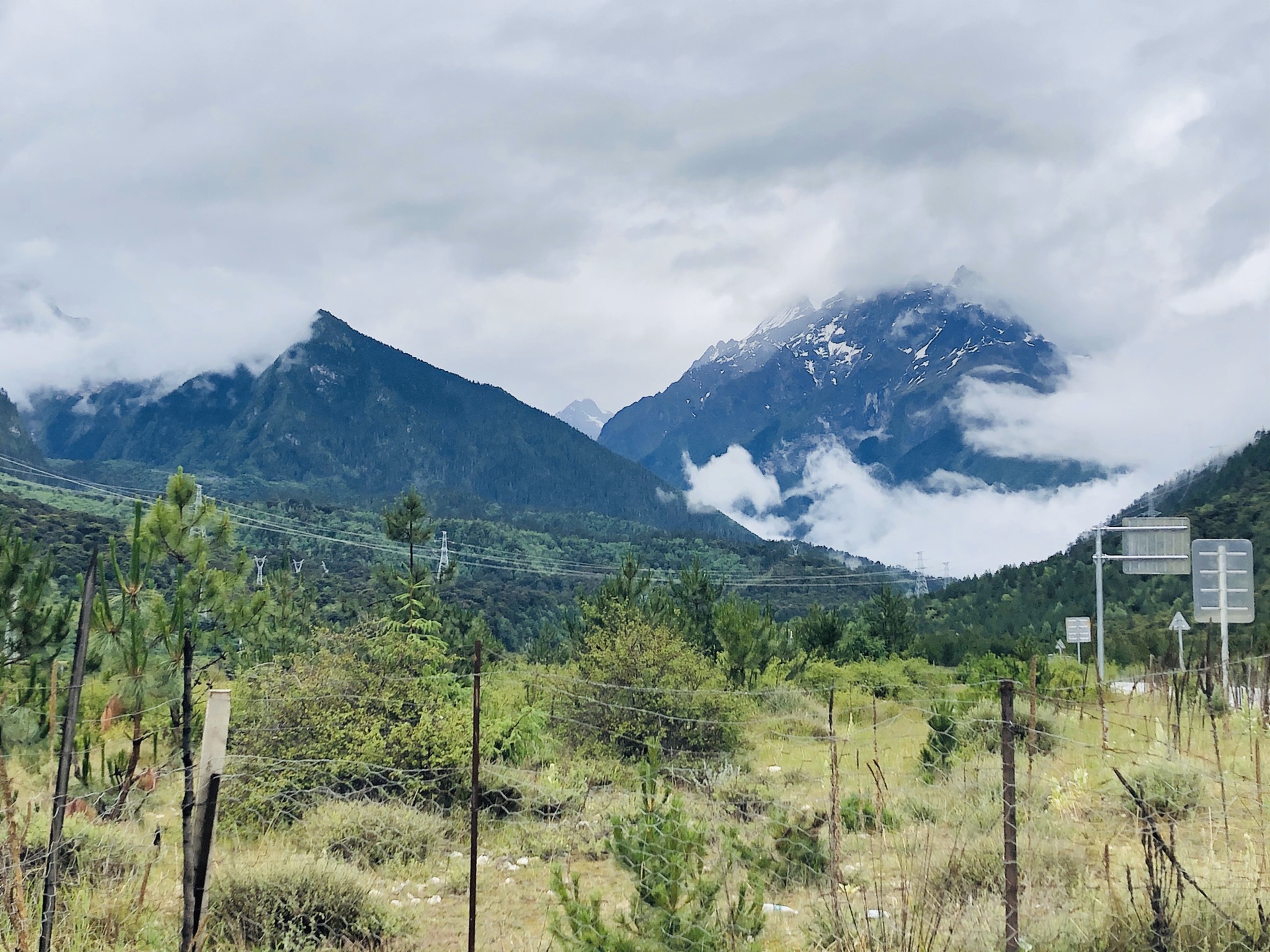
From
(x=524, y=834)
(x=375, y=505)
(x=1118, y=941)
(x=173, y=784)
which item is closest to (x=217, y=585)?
(x=173, y=784)

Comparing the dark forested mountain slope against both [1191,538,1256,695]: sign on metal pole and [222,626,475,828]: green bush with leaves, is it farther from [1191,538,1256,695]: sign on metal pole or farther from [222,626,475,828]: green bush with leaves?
[1191,538,1256,695]: sign on metal pole

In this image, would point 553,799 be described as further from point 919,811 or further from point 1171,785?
point 1171,785

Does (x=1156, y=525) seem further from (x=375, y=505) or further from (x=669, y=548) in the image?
(x=375, y=505)

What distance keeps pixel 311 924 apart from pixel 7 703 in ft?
22.0

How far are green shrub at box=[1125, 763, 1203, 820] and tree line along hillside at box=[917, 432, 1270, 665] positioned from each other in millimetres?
28960

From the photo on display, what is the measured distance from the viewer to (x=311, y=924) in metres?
6.46

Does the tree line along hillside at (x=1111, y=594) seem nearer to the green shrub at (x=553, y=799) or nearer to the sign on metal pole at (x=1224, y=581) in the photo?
the sign on metal pole at (x=1224, y=581)

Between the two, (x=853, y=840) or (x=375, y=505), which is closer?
(x=853, y=840)

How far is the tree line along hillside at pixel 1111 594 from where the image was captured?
41.8 metres

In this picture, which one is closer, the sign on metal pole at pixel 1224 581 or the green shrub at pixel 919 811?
the green shrub at pixel 919 811

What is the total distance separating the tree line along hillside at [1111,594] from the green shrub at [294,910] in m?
33.6

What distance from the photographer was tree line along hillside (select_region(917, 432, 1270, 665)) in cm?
4178

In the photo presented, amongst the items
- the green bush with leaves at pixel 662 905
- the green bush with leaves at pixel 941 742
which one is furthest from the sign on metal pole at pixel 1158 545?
the green bush with leaves at pixel 662 905

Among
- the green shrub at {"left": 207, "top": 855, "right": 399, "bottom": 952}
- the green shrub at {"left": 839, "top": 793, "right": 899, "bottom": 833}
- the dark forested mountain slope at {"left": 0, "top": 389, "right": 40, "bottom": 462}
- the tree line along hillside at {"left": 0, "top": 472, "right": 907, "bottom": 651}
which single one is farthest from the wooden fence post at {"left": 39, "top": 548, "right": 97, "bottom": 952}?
the dark forested mountain slope at {"left": 0, "top": 389, "right": 40, "bottom": 462}
